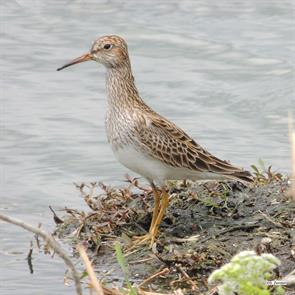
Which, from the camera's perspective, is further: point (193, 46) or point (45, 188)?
point (193, 46)

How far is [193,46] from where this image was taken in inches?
604

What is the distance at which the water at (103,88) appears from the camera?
37.4 ft

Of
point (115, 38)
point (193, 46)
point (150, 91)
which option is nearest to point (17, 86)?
point (150, 91)

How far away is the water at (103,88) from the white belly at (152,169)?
1.04 m

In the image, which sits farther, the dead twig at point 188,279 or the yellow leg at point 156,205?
the yellow leg at point 156,205

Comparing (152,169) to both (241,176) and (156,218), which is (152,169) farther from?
(241,176)

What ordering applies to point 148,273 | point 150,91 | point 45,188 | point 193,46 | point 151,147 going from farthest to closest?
point 193,46 → point 150,91 → point 45,188 → point 151,147 → point 148,273

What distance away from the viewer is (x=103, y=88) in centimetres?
1395

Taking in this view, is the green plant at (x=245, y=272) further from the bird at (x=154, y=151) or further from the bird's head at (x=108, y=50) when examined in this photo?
the bird's head at (x=108, y=50)

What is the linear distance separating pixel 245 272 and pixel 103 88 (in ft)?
29.3

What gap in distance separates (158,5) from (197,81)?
2.89m

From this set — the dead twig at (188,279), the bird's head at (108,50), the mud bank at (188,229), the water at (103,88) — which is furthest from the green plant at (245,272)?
the bird's head at (108,50)

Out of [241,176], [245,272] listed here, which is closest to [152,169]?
[241,176]

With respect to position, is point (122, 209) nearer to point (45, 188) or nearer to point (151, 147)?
point (151, 147)
